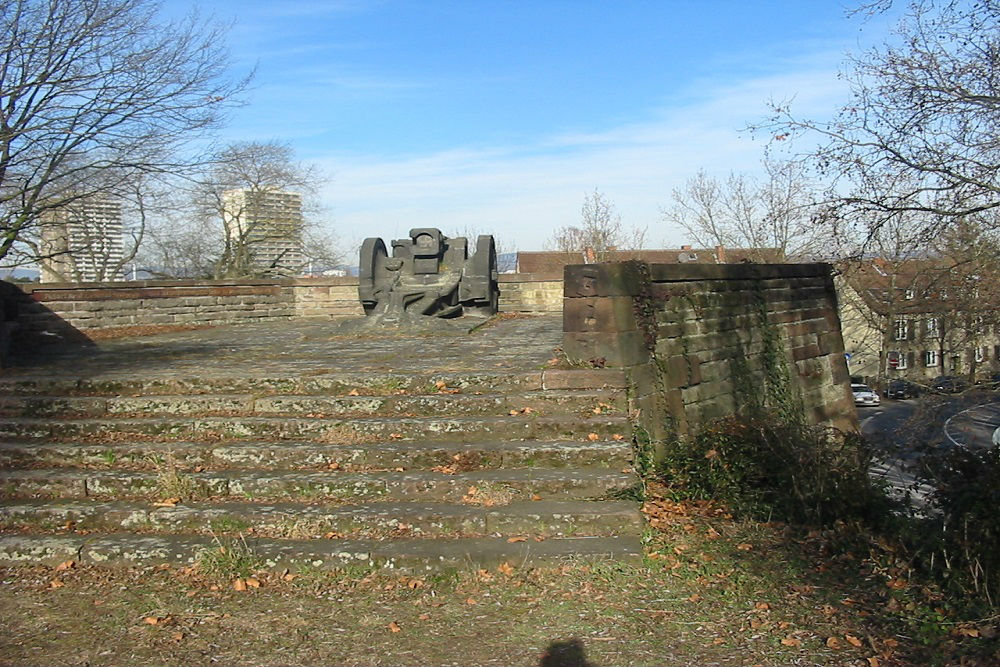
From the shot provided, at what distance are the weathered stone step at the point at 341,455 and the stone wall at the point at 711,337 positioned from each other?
1.33 meters

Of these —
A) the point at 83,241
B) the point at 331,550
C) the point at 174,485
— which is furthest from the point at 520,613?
the point at 83,241

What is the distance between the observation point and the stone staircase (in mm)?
5117

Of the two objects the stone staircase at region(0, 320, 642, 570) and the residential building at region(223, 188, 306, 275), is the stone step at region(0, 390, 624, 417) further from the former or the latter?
the residential building at region(223, 188, 306, 275)

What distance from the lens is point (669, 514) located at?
5785 millimetres

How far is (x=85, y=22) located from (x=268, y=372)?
12321 mm

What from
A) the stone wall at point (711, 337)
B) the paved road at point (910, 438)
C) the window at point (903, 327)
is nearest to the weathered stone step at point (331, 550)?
the paved road at point (910, 438)

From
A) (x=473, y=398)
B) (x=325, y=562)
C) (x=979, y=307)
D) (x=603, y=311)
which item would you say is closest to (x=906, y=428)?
(x=979, y=307)

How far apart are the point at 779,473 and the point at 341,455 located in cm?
324

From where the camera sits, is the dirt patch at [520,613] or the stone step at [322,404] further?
the stone step at [322,404]

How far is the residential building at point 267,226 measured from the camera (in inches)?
1506

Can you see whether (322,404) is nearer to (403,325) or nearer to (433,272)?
(403,325)

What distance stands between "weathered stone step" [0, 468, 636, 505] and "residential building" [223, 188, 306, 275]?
3263cm

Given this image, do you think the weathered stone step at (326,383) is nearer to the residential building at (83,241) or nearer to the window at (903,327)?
the residential building at (83,241)

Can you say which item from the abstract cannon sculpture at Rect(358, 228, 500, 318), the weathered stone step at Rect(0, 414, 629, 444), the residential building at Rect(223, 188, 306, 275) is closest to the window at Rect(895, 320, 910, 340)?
the abstract cannon sculpture at Rect(358, 228, 500, 318)
